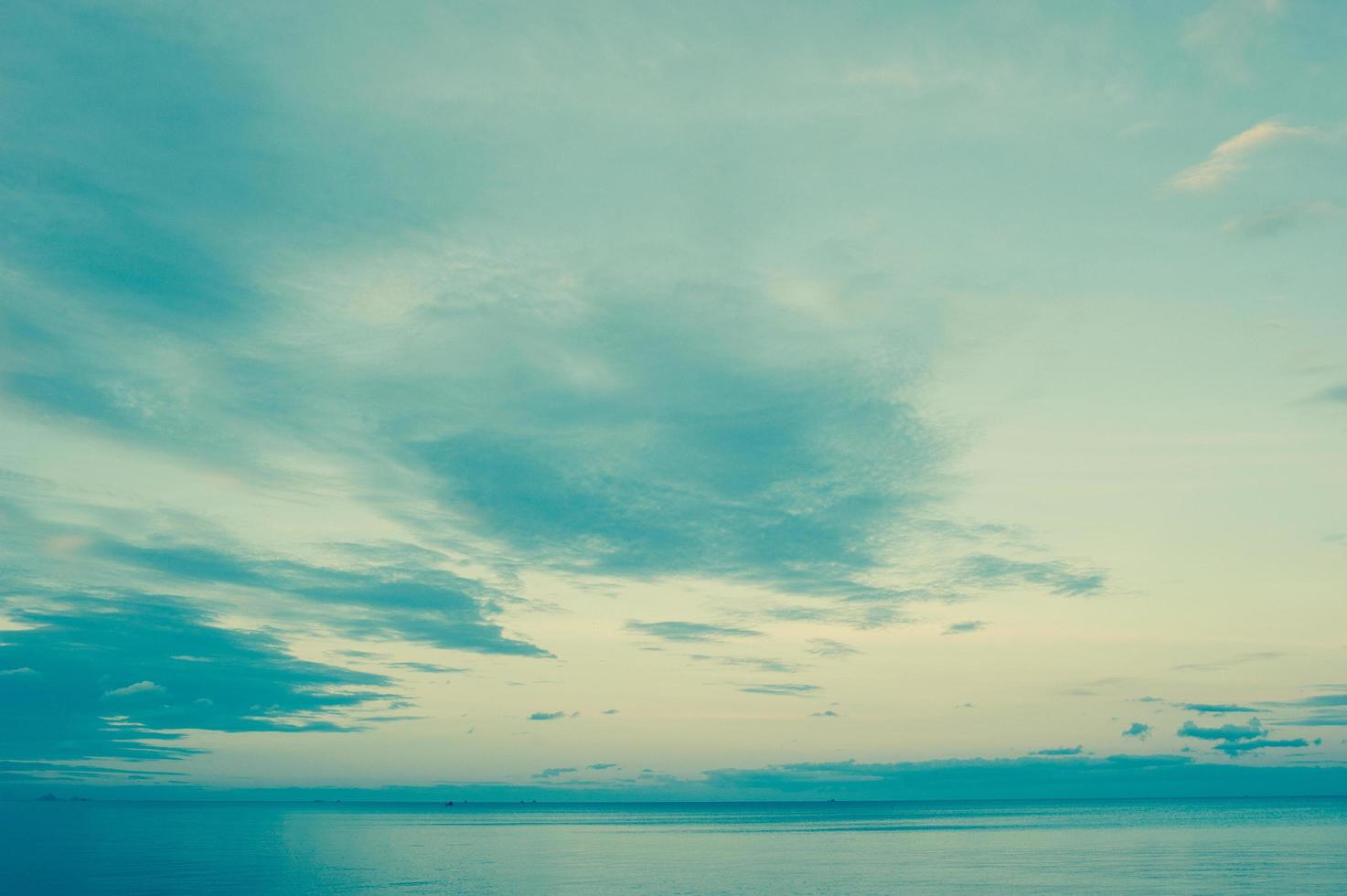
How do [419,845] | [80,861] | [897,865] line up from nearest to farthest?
[80,861], [897,865], [419,845]

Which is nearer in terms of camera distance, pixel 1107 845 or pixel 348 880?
pixel 348 880

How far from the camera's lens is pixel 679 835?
182750mm

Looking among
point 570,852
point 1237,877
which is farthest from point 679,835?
point 1237,877

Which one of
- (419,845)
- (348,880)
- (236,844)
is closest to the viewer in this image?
(348,880)

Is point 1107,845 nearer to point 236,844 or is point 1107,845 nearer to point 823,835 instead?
point 823,835

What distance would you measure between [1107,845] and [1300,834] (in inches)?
1920

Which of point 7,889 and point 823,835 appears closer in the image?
point 7,889

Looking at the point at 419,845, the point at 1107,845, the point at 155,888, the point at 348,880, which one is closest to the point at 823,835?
the point at 1107,845

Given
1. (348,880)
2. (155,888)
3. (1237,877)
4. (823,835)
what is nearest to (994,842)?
(823,835)

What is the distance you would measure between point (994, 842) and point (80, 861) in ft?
389

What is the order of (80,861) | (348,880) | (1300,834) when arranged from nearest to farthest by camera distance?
(348,880) → (80,861) → (1300,834)

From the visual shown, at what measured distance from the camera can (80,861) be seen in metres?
95.8

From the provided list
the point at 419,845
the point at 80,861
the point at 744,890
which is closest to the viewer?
the point at 744,890

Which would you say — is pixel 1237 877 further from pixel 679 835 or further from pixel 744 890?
pixel 679 835
